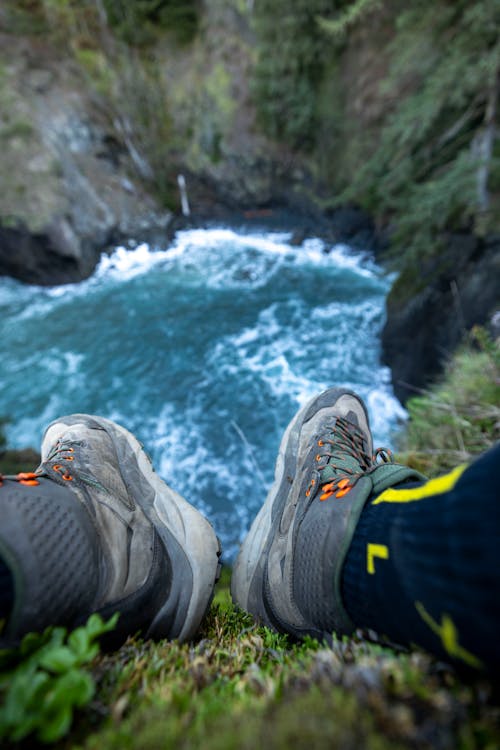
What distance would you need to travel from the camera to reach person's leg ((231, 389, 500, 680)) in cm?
63

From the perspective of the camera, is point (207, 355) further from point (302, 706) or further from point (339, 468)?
point (302, 706)

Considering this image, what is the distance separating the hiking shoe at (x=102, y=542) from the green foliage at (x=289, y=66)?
11.0m

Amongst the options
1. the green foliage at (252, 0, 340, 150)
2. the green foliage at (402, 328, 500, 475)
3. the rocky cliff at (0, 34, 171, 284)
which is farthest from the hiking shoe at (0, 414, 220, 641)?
the green foliage at (252, 0, 340, 150)

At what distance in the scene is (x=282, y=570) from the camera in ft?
4.96

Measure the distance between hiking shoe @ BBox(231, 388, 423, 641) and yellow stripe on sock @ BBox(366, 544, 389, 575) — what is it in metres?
0.13

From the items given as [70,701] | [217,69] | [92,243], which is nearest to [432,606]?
[70,701]

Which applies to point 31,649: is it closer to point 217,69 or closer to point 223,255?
point 223,255

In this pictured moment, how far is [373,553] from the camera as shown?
957 millimetres

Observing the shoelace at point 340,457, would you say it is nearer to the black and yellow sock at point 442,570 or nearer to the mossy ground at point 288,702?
the black and yellow sock at point 442,570

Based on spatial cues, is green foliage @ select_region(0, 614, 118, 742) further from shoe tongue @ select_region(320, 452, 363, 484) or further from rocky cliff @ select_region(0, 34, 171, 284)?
rocky cliff @ select_region(0, 34, 171, 284)

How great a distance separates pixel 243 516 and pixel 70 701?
14.4 ft

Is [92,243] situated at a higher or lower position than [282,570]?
higher

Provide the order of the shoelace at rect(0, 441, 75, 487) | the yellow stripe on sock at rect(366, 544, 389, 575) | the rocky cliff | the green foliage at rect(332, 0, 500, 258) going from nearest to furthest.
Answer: the yellow stripe on sock at rect(366, 544, 389, 575)
the shoelace at rect(0, 441, 75, 487)
the green foliage at rect(332, 0, 500, 258)
the rocky cliff

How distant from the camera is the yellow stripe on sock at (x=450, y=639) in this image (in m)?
0.55
